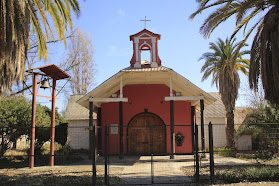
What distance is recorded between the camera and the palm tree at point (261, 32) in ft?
35.0

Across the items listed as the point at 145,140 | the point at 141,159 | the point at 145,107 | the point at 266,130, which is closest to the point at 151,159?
the point at 141,159

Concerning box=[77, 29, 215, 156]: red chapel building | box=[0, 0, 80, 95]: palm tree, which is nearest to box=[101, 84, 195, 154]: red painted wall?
box=[77, 29, 215, 156]: red chapel building

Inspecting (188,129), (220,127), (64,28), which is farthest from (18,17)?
(220,127)

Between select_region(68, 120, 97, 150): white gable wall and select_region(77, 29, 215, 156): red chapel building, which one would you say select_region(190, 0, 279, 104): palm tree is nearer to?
select_region(77, 29, 215, 156): red chapel building

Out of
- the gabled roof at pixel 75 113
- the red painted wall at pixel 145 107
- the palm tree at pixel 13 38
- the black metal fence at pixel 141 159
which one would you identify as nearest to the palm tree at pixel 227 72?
the black metal fence at pixel 141 159

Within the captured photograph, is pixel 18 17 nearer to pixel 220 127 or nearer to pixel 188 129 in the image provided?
pixel 188 129

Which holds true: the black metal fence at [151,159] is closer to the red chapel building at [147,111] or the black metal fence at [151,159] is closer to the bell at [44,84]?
the red chapel building at [147,111]

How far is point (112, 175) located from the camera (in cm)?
1066

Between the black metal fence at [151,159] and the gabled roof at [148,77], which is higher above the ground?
the gabled roof at [148,77]

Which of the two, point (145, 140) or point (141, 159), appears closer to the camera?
point (141, 159)

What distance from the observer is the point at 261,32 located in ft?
37.9

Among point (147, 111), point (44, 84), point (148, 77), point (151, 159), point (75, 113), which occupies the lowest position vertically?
point (151, 159)

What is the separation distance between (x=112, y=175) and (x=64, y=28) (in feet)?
20.4

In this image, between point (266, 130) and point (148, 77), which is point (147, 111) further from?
point (266, 130)
